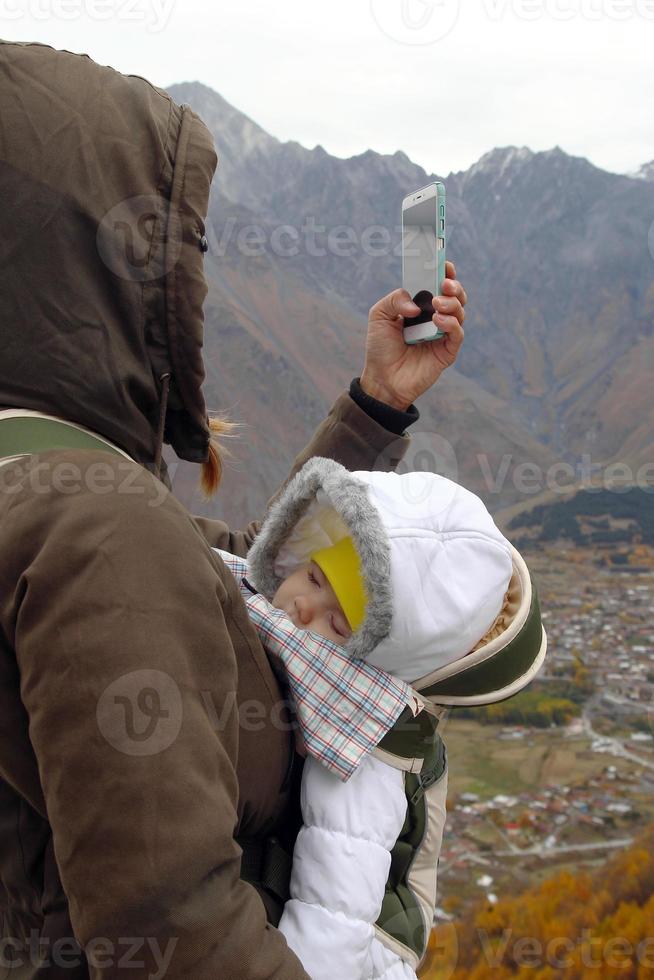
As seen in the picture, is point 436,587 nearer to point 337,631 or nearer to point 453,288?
point 337,631

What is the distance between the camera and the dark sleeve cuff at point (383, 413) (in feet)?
6.29

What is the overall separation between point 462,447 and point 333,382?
603 centimetres

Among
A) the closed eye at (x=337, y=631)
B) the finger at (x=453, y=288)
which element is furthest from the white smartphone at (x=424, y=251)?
the closed eye at (x=337, y=631)

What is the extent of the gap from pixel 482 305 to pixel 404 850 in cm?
4766

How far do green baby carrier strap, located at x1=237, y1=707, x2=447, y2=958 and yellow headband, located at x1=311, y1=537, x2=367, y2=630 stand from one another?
189 mm

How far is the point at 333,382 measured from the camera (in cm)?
3441

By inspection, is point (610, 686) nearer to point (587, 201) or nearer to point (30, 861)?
→ point (30, 861)

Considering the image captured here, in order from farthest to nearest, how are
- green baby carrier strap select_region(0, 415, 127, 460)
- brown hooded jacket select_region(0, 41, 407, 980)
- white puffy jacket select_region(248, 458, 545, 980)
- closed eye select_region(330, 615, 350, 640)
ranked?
closed eye select_region(330, 615, 350, 640), white puffy jacket select_region(248, 458, 545, 980), green baby carrier strap select_region(0, 415, 127, 460), brown hooded jacket select_region(0, 41, 407, 980)

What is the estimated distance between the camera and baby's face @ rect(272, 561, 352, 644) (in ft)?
4.84

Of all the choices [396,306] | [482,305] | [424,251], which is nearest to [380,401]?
[396,306]

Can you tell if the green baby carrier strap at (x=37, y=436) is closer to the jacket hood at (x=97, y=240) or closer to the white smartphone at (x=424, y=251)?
the jacket hood at (x=97, y=240)

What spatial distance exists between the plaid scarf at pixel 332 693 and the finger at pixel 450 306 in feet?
2.61

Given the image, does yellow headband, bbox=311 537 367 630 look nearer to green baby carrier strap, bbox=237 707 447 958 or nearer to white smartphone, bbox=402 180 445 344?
green baby carrier strap, bbox=237 707 447 958

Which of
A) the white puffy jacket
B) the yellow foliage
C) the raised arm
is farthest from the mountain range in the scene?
the white puffy jacket
